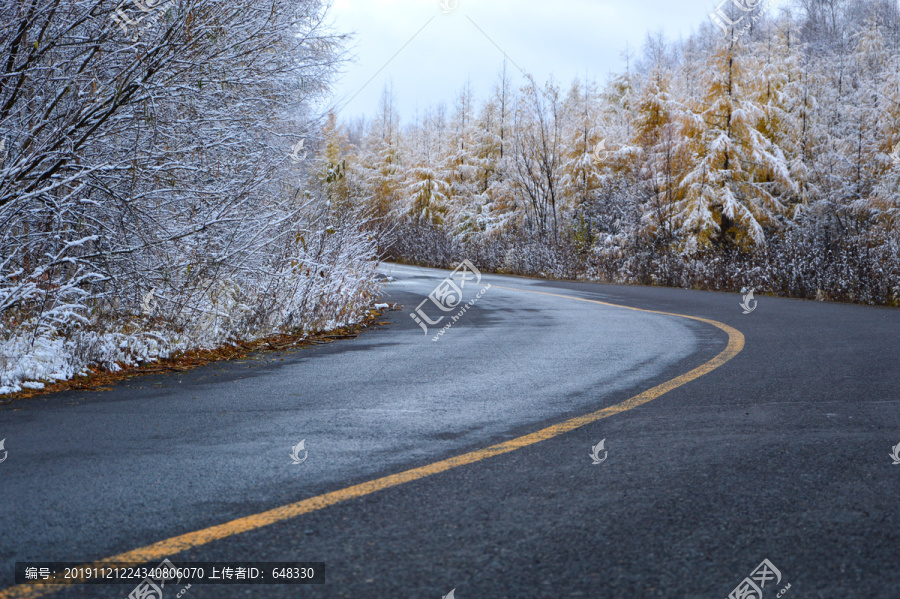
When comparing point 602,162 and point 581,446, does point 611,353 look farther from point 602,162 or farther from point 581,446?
point 602,162

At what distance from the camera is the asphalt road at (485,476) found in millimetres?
2793

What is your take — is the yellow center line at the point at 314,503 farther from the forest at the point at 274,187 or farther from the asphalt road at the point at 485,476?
the forest at the point at 274,187

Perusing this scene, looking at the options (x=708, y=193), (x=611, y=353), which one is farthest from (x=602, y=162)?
(x=611, y=353)

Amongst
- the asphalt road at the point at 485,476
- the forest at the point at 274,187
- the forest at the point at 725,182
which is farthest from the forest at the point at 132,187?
the forest at the point at 725,182

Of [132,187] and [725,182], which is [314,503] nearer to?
[132,187]

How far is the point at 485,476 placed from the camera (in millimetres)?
3875

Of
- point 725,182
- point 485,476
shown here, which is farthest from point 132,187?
point 725,182

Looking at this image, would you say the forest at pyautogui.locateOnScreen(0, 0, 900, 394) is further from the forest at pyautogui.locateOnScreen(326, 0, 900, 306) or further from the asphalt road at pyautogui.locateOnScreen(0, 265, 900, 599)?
the asphalt road at pyautogui.locateOnScreen(0, 265, 900, 599)

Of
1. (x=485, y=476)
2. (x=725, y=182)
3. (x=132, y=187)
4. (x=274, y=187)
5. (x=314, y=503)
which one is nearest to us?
(x=314, y=503)

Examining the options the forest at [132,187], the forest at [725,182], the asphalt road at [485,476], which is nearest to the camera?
the asphalt road at [485,476]

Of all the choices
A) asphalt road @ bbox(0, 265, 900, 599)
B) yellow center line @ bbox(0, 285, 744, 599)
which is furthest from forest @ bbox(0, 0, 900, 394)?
yellow center line @ bbox(0, 285, 744, 599)

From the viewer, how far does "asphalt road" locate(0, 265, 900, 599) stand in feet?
9.16

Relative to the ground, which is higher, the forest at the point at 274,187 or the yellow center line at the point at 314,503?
the forest at the point at 274,187

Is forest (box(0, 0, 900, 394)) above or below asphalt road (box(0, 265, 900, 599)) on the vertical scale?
above
